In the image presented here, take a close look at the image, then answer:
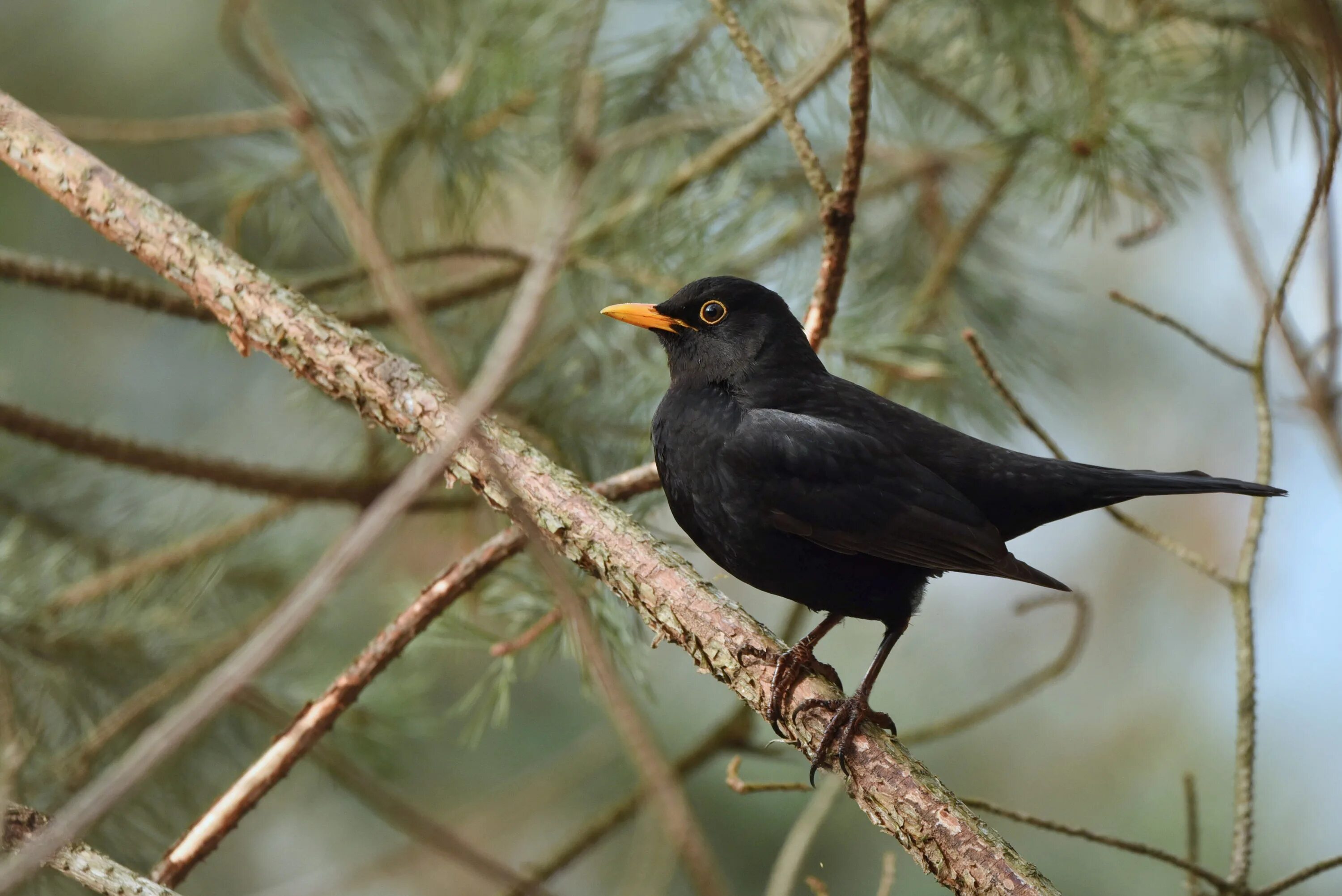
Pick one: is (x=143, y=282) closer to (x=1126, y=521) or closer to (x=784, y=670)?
(x=784, y=670)

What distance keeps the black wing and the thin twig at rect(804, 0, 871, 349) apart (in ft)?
0.97

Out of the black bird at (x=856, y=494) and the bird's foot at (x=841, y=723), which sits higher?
the black bird at (x=856, y=494)

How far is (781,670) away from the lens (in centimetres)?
245

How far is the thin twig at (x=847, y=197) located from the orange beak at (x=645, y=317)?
48cm

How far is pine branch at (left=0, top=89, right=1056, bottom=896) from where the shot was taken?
7.52 feet

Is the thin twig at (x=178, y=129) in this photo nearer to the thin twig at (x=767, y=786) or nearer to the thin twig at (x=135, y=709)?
the thin twig at (x=135, y=709)

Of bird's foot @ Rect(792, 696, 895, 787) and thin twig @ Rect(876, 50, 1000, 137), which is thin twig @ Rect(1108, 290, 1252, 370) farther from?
thin twig @ Rect(876, 50, 1000, 137)

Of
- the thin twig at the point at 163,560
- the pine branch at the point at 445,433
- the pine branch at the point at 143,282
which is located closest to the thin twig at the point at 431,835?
the pine branch at the point at 445,433

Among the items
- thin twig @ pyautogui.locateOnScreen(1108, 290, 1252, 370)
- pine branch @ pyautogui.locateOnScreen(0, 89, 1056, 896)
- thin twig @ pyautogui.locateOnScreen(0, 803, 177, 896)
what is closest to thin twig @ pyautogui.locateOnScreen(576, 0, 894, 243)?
thin twig @ pyautogui.locateOnScreen(1108, 290, 1252, 370)

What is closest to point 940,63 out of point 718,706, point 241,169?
point 241,169

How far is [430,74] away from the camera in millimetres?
4141

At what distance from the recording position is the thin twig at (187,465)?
3.03 m

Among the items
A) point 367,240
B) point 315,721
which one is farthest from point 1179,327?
point 315,721

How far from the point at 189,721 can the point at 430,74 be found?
3.60m
